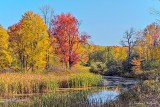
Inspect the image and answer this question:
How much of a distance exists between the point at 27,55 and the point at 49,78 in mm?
11991

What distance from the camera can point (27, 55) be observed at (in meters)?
34.8

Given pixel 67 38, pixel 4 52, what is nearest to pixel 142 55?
pixel 67 38

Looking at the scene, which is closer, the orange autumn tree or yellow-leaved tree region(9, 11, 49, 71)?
yellow-leaved tree region(9, 11, 49, 71)

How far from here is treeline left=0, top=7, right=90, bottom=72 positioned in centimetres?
3481

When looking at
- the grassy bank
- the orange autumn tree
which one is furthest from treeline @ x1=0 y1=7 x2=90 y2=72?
the grassy bank

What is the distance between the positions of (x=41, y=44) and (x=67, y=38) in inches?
334

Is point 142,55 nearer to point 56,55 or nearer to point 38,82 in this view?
point 56,55

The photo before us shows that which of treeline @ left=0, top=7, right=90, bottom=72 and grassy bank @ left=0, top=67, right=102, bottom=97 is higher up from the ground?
treeline @ left=0, top=7, right=90, bottom=72

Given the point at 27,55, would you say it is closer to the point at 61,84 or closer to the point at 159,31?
the point at 61,84

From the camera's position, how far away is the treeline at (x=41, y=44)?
3481cm

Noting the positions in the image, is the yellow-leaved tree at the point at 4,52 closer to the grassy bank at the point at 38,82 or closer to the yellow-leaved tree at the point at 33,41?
the yellow-leaved tree at the point at 33,41

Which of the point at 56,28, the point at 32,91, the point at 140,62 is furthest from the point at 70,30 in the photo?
the point at 32,91

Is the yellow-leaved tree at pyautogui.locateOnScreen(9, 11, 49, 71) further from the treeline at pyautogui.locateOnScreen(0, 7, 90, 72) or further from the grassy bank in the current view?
the grassy bank

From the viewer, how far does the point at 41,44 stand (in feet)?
114
